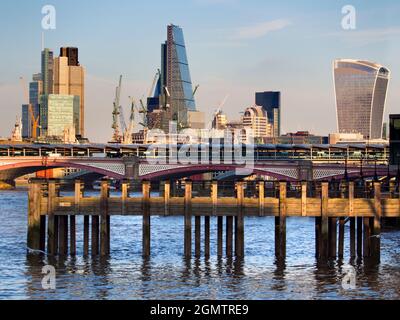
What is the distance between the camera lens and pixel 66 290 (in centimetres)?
5038

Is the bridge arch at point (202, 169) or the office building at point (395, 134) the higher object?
the office building at point (395, 134)

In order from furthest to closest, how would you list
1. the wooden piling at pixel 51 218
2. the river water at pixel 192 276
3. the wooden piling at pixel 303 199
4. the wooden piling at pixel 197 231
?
the wooden piling at pixel 197 231
the wooden piling at pixel 51 218
the wooden piling at pixel 303 199
the river water at pixel 192 276

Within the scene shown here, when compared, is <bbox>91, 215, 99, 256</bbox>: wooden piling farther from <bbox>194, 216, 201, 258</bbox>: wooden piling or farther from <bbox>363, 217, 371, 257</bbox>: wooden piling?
<bbox>363, 217, 371, 257</bbox>: wooden piling

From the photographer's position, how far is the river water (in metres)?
49.4

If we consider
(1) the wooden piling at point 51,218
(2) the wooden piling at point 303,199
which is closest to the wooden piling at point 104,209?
(1) the wooden piling at point 51,218

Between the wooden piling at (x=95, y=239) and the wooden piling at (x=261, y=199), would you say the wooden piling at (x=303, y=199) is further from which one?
the wooden piling at (x=95, y=239)

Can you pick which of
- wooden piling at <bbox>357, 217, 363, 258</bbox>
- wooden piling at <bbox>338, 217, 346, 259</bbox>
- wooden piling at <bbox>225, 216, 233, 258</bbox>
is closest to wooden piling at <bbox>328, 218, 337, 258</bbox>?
wooden piling at <bbox>338, 217, 346, 259</bbox>

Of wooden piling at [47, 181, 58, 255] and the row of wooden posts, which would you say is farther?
wooden piling at [47, 181, 58, 255]

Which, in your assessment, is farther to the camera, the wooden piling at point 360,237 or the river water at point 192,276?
the wooden piling at point 360,237

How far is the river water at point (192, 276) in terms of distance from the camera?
49438mm

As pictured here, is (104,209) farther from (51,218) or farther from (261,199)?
(261,199)
